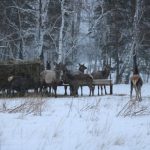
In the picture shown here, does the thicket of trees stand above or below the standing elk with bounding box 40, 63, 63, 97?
above

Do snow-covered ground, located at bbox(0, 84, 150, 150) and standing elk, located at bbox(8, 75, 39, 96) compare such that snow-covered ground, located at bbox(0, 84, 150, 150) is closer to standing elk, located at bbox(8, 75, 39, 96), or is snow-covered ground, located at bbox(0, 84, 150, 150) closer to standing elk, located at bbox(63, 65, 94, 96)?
standing elk, located at bbox(8, 75, 39, 96)

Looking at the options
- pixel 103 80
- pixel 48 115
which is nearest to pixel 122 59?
pixel 103 80

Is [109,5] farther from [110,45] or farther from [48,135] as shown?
[48,135]

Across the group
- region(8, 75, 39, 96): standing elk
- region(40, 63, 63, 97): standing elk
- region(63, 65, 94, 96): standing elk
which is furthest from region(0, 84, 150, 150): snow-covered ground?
region(63, 65, 94, 96): standing elk

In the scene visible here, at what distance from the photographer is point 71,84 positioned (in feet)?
93.5

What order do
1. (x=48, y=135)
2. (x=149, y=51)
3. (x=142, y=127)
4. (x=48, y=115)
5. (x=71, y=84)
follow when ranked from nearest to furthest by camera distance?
(x=48, y=135), (x=142, y=127), (x=48, y=115), (x=71, y=84), (x=149, y=51)

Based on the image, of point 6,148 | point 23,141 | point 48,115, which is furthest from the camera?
point 48,115

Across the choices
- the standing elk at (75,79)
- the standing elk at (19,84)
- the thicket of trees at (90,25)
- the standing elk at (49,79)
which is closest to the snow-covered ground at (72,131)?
the standing elk at (19,84)

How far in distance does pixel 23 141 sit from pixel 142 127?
3.46 meters

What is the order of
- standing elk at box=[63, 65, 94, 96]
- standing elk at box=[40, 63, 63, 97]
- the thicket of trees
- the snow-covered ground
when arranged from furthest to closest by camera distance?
the thicket of trees, standing elk at box=[63, 65, 94, 96], standing elk at box=[40, 63, 63, 97], the snow-covered ground

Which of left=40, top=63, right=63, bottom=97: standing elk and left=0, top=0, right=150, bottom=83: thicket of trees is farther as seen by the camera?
left=0, top=0, right=150, bottom=83: thicket of trees

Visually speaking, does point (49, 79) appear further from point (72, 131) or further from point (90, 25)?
point (90, 25)

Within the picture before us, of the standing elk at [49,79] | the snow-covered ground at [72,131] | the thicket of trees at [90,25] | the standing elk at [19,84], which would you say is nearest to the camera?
the snow-covered ground at [72,131]

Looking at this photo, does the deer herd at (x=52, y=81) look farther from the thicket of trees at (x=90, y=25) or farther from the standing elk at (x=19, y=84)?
the thicket of trees at (x=90, y=25)
